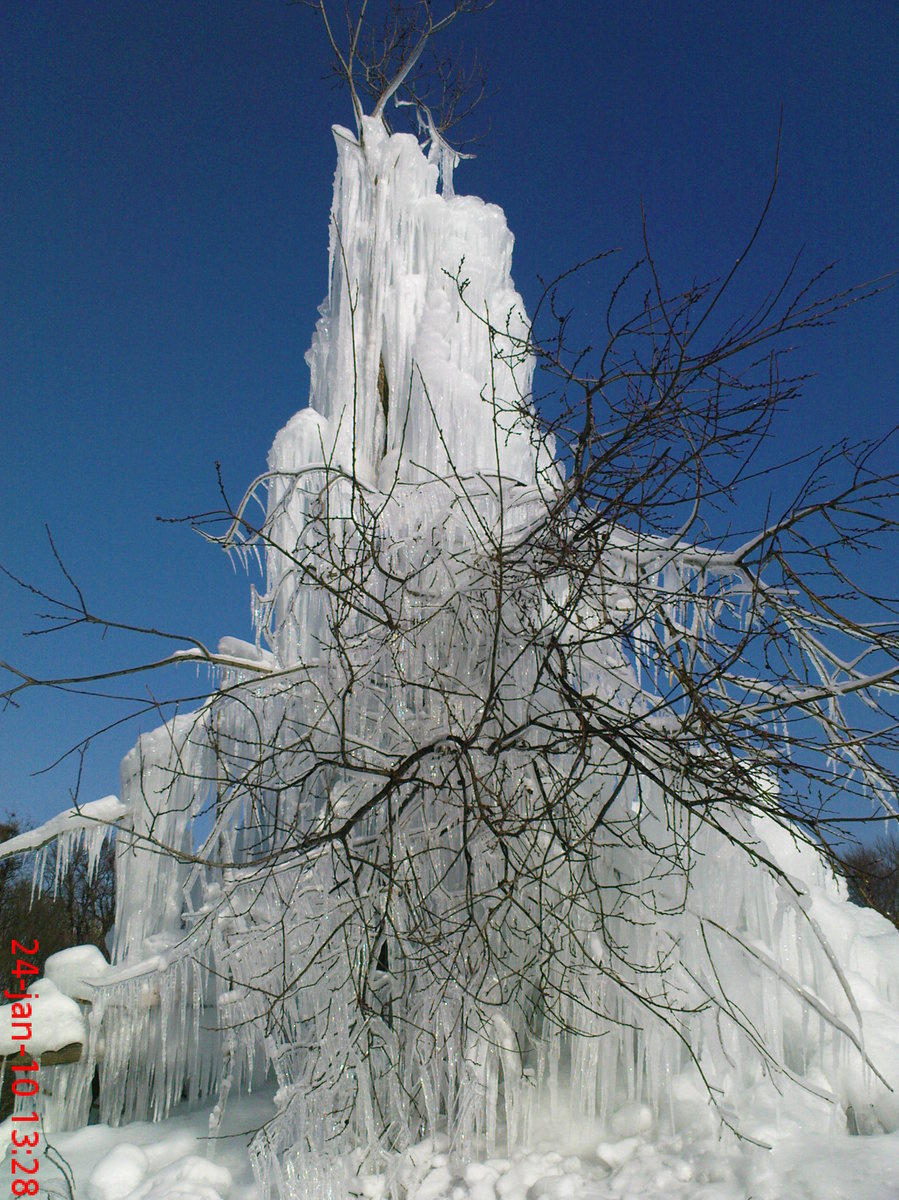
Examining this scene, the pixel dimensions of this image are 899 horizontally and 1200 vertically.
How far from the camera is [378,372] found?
6.13 metres

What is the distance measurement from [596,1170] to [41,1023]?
11.4 feet

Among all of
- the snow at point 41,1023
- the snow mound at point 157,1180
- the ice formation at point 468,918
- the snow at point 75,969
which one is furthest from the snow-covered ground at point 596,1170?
the snow at point 75,969

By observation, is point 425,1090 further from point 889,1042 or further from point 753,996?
point 889,1042

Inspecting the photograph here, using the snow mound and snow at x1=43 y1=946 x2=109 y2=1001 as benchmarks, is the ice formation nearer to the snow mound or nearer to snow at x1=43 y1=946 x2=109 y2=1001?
the snow mound

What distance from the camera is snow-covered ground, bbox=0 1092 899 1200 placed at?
3.13 metres

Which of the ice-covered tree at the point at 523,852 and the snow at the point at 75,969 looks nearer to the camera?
the ice-covered tree at the point at 523,852

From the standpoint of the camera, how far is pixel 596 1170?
11.7 feet

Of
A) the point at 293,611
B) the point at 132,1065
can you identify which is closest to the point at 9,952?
the point at 132,1065

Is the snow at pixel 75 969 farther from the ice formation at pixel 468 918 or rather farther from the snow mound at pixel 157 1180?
the snow mound at pixel 157 1180

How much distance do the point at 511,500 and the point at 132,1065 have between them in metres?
4.46

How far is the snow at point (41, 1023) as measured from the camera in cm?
488

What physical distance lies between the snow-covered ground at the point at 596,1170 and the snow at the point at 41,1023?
0.63 metres
